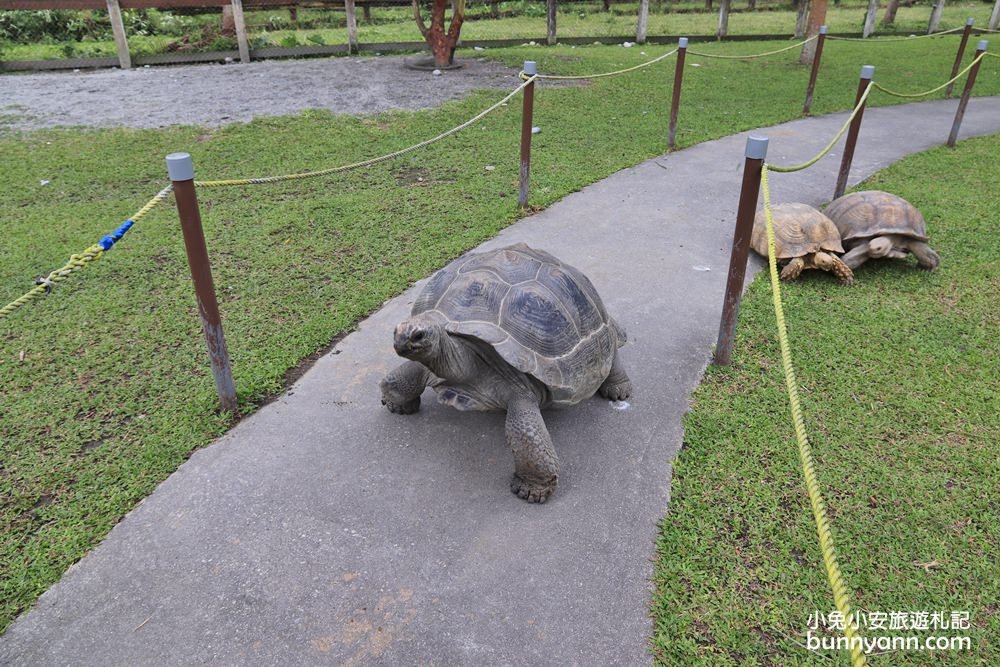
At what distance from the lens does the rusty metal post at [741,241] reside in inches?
125

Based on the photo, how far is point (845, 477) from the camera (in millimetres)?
2814

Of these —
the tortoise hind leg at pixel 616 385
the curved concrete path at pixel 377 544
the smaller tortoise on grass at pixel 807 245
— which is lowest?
the curved concrete path at pixel 377 544

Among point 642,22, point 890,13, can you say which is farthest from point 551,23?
point 890,13

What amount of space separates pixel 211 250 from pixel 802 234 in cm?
426

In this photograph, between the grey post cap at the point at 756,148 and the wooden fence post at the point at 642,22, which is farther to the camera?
the wooden fence post at the point at 642,22

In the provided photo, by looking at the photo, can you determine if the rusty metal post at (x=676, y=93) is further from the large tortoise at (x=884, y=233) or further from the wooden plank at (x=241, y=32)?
the wooden plank at (x=241, y=32)

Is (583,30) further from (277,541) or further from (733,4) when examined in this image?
(277,541)

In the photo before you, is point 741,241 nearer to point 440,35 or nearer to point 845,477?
point 845,477

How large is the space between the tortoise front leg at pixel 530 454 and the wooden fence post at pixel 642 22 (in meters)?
14.1

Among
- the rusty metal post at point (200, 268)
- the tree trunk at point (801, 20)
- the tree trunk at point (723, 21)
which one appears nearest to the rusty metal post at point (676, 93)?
the rusty metal post at point (200, 268)

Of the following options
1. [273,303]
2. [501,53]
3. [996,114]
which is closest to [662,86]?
[501,53]

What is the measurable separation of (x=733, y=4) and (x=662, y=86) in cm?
1341

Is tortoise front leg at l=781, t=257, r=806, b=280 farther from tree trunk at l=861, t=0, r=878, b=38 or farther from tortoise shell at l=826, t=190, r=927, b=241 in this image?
tree trunk at l=861, t=0, r=878, b=38

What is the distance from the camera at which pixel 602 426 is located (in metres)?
3.17
